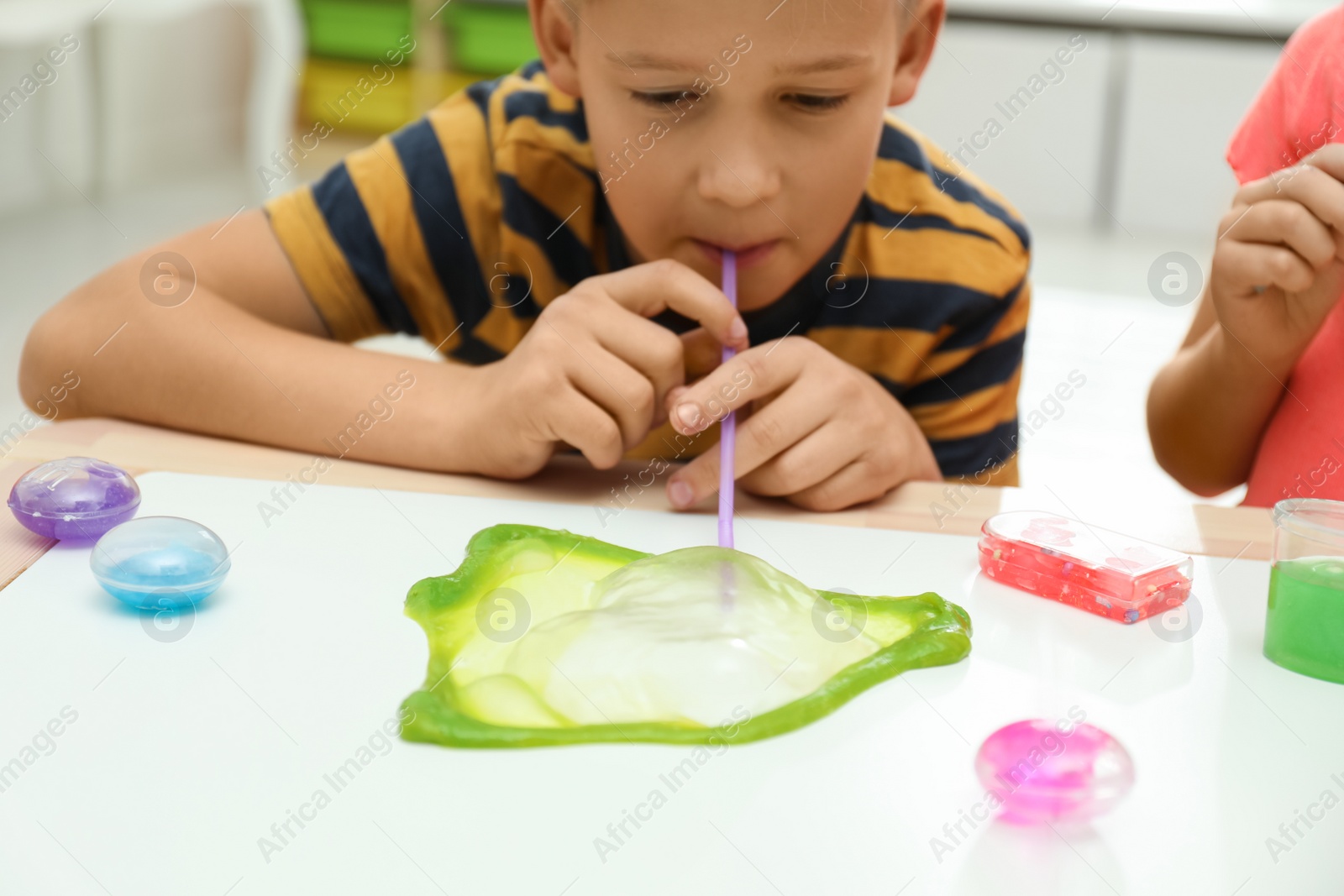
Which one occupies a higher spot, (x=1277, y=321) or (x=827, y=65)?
(x=827, y=65)

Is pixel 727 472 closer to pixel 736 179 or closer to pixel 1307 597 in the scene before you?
pixel 736 179

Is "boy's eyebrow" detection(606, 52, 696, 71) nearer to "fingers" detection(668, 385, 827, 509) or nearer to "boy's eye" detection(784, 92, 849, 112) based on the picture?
"boy's eye" detection(784, 92, 849, 112)

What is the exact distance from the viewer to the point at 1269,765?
46 centimetres

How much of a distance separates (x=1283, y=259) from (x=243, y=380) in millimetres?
592

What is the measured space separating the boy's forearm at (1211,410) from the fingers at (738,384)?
31 cm

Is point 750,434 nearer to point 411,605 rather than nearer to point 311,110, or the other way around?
point 411,605

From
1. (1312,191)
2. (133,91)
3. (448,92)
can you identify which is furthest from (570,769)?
(448,92)

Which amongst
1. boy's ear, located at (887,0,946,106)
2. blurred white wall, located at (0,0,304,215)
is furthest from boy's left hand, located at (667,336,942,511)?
blurred white wall, located at (0,0,304,215)

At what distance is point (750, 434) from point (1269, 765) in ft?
0.99

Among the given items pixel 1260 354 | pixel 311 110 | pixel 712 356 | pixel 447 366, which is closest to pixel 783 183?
pixel 712 356

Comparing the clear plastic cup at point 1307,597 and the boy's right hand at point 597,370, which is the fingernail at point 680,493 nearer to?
the boy's right hand at point 597,370

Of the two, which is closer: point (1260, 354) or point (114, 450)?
point (114, 450)

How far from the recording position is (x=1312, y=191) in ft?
2.31

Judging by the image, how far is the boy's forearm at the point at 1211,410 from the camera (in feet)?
2.79
